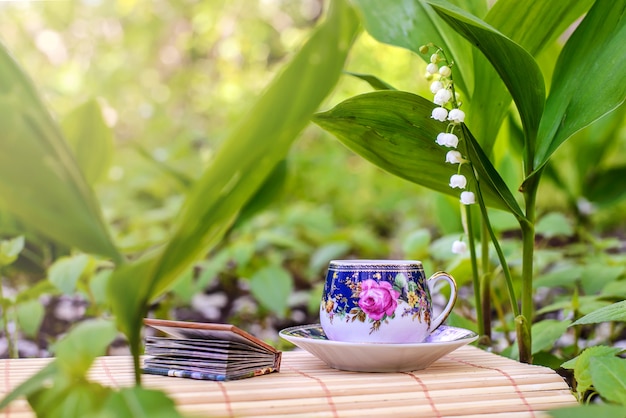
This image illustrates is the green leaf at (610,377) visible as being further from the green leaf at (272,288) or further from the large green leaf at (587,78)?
the green leaf at (272,288)

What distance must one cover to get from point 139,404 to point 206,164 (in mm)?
286

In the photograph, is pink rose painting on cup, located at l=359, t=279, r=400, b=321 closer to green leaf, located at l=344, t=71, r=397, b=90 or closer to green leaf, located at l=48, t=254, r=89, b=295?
green leaf, located at l=344, t=71, r=397, b=90

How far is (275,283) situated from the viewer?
1480 mm

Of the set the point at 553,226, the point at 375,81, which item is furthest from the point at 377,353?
the point at 553,226

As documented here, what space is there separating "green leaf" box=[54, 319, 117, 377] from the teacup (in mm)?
290

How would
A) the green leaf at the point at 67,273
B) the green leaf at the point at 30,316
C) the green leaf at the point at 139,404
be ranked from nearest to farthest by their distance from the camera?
the green leaf at the point at 139,404, the green leaf at the point at 67,273, the green leaf at the point at 30,316

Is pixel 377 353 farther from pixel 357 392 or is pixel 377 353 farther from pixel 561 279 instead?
pixel 561 279

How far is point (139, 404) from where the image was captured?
45 cm

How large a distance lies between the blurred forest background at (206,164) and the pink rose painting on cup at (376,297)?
1.07 ft

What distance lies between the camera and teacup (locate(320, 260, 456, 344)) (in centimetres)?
69

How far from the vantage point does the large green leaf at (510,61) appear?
656 mm

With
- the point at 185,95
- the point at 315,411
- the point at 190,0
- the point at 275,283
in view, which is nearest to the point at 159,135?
the point at 185,95

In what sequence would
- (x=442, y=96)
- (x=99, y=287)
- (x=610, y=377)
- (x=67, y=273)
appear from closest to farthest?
(x=610, y=377) → (x=442, y=96) → (x=67, y=273) → (x=99, y=287)

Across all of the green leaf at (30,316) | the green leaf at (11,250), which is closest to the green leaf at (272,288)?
the green leaf at (30,316)
